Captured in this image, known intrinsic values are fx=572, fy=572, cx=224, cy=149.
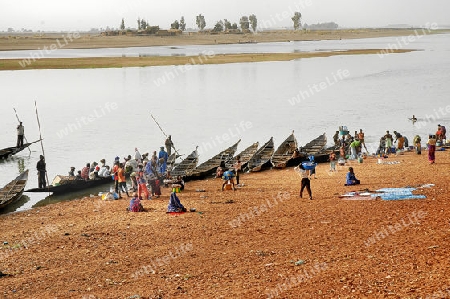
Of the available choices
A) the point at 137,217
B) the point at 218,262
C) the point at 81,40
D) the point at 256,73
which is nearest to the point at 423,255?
the point at 218,262

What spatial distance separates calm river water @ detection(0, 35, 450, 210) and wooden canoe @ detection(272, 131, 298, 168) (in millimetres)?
3850

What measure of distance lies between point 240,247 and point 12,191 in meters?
13.8

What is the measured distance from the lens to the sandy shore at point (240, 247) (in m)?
12.0

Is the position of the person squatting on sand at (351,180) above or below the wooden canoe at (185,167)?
above

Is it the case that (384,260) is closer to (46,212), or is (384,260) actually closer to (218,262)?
(218,262)

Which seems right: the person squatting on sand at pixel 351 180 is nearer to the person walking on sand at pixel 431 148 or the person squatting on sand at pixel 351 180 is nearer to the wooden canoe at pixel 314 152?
the person walking on sand at pixel 431 148

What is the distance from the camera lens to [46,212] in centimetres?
2269

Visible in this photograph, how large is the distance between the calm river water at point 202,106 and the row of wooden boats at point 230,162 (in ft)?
4.16

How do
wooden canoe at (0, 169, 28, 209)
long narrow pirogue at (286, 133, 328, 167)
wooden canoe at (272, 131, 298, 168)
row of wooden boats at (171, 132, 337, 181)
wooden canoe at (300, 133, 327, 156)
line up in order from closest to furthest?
wooden canoe at (0, 169, 28, 209) < row of wooden boats at (171, 132, 337, 181) < wooden canoe at (272, 131, 298, 168) < long narrow pirogue at (286, 133, 328, 167) < wooden canoe at (300, 133, 327, 156)

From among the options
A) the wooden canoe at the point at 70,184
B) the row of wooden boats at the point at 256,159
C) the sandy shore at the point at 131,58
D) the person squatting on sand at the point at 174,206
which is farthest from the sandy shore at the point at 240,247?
the sandy shore at the point at 131,58

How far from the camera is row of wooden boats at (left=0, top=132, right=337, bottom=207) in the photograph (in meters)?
25.9

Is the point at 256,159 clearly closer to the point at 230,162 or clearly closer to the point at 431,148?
the point at 230,162

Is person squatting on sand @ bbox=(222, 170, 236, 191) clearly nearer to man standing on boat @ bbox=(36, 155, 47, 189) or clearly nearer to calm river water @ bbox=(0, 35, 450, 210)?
calm river water @ bbox=(0, 35, 450, 210)

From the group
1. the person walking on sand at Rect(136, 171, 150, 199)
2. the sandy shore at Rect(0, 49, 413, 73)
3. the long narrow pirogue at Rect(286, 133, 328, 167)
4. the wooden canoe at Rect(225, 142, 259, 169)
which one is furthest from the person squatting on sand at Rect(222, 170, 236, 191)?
the sandy shore at Rect(0, 49, 413, 73)
